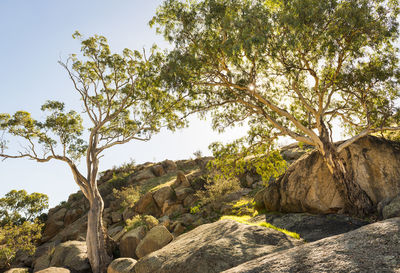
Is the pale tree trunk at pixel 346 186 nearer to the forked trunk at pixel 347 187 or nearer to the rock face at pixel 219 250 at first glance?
the forked trunk at pixel 347 187

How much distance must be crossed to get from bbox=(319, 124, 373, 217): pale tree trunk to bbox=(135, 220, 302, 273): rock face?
268 inches

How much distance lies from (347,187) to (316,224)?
2591mm

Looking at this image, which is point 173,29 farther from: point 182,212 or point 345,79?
point 182,212

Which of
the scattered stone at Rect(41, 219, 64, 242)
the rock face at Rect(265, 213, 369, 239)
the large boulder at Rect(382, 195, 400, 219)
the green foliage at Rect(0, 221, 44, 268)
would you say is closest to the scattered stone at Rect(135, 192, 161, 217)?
the green foliage at Rect(0, 221, 44, 268)

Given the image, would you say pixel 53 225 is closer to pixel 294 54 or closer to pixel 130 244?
pixel 130 244

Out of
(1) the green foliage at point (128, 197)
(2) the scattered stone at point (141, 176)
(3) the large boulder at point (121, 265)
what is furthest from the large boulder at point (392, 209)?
(2) the scattered stone at point (141, 176)

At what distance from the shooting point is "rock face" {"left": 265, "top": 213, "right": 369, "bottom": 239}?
1013 centimetres

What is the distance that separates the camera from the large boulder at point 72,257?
1781cm

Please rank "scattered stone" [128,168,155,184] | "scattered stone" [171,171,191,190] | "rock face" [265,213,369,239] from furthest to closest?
"scattered stone" [128,168,155,184], "scattered stone" [171,171,191,190], "rock face" [265,213,369,239]

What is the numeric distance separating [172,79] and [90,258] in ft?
43.1

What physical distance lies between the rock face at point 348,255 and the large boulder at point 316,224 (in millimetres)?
5693

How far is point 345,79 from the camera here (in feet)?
47.3

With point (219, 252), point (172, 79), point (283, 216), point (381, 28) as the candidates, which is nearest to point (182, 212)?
point (283, 216)

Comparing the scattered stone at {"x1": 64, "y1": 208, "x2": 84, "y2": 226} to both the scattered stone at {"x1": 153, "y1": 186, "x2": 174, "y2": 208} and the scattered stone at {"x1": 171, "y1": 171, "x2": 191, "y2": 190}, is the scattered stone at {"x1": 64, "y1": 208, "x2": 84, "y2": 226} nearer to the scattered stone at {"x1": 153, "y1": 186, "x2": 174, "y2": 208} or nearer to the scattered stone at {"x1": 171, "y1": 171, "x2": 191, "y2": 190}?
the scattered stone at {"x1": 153, "y1": 186, "x2": 174, "y2": 208}
